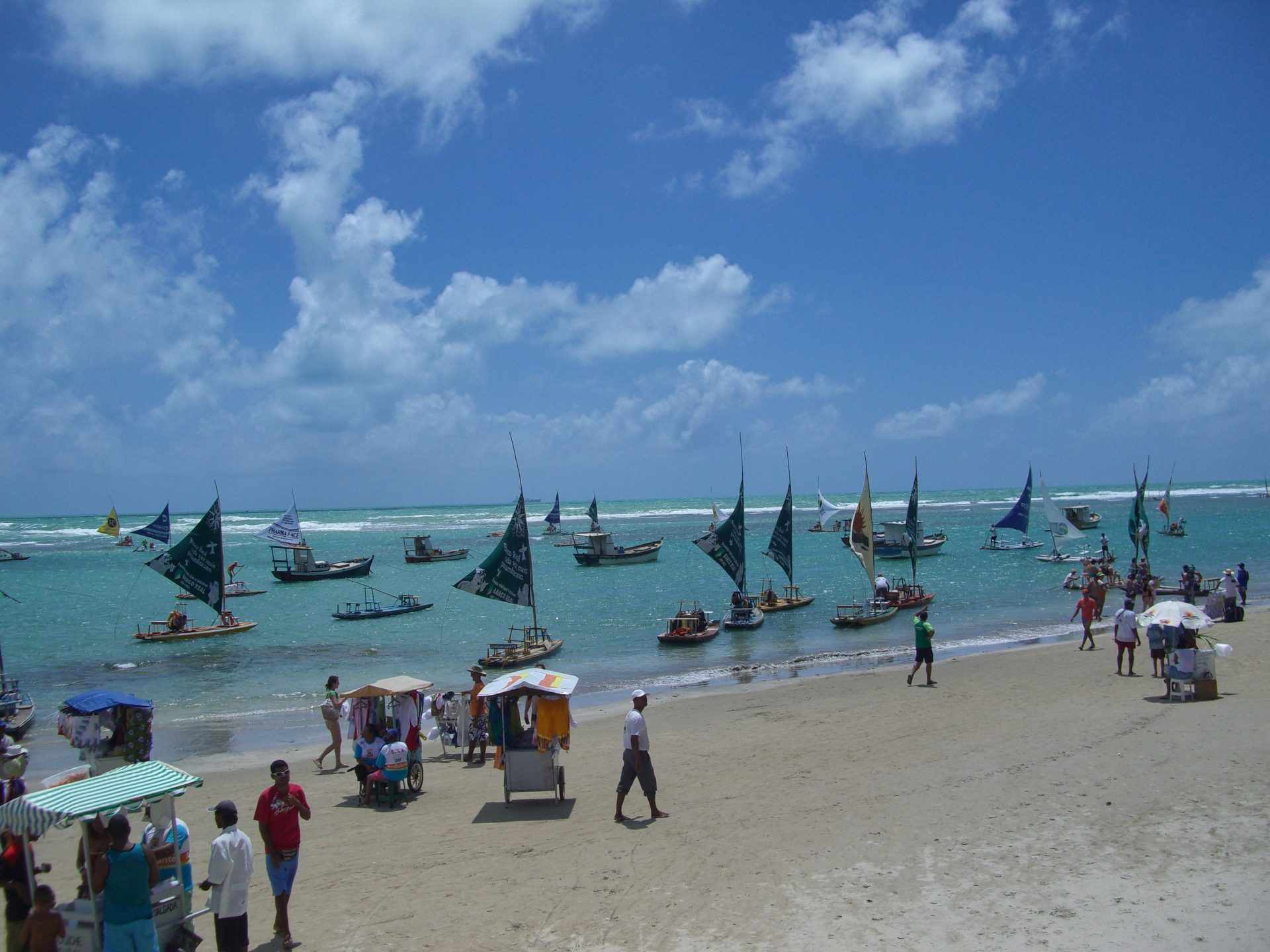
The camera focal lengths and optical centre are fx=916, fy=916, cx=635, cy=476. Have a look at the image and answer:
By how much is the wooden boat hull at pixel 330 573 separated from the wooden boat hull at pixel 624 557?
586 inches

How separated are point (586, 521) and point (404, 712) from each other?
14995 centimetres

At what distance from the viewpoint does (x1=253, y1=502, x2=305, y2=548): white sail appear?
5625 centimetres

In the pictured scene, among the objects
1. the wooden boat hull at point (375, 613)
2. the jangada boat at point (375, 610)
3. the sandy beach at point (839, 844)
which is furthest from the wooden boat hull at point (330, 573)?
the sandy beach at point (839, 844)

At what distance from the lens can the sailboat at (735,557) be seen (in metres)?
32.0

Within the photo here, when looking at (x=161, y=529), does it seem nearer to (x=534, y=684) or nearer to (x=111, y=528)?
(x=111, y=528)

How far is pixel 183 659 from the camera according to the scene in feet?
104

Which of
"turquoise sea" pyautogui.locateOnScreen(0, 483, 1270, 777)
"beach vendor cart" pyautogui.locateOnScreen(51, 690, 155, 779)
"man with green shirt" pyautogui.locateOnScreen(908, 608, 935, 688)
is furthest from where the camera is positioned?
"turquoise sea" pyautogui.locateOnScreen(0, 483, 1270, 777)

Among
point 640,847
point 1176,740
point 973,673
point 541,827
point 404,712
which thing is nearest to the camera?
point 640,847

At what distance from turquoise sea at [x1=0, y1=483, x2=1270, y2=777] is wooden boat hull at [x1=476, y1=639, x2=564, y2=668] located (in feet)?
2.39

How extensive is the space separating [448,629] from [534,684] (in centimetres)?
2741

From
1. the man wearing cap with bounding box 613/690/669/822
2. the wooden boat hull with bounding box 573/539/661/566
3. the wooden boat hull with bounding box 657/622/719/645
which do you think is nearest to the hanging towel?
the man wearing cap with bounding box 613/690/669/822

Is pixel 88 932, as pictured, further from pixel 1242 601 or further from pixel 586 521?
pixel 586 521

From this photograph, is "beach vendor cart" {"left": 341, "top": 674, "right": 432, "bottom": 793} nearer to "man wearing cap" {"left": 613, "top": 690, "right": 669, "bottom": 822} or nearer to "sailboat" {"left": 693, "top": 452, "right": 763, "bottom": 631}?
"man wearing cap" {"left": 613, "top": 690, "right": 669, "bottom": 822}

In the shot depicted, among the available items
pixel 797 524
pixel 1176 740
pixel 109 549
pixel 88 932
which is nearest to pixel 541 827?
pixel 88 932
